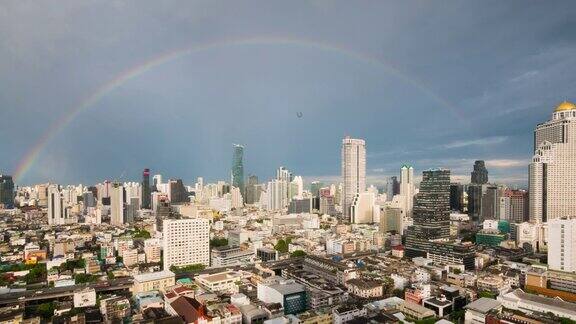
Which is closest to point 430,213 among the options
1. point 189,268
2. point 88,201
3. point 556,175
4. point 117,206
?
point 556,175

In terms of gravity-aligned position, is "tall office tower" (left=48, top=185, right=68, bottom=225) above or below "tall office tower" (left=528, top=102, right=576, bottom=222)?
below

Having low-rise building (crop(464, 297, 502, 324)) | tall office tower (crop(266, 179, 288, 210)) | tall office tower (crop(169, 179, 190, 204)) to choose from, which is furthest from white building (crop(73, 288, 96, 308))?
tall office tower (crop(169, 179, 190, 204))

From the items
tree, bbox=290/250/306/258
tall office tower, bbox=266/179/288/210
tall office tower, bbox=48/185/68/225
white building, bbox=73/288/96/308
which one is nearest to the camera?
white building, bbox=73/288/96/308

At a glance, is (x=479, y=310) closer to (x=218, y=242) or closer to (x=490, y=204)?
(x=218, y=242)

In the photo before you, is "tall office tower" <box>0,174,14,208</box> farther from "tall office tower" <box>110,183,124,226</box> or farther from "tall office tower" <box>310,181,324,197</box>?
"tall office tower" <box>310,181,324,197</box>

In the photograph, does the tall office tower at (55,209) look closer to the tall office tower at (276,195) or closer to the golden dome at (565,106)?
the tall office tower at (276,195)
